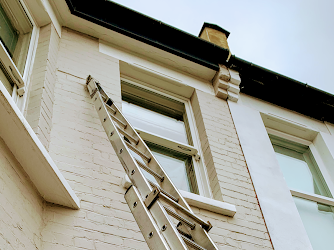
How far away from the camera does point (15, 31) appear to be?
4.45m

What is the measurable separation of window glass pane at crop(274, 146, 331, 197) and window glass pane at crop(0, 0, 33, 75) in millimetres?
3666

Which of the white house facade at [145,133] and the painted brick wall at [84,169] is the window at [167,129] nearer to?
the white house facade at [145,133]

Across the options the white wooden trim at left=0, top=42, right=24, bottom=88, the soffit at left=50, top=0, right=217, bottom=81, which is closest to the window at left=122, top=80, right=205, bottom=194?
the soffit at left=50, top=0, right=217, bottom=81

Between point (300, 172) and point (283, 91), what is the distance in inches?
52.0

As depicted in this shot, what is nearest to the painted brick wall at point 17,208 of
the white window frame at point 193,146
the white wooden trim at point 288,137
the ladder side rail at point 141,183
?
the ladder side rail at point 141,183

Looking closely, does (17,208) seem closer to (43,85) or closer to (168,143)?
(43,85)

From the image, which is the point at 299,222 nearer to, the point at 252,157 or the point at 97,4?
the point at 252,157

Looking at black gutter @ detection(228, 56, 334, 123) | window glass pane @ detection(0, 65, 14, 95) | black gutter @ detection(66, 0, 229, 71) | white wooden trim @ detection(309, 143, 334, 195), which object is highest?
black gutter @ detection(66, 0, 229, 71)

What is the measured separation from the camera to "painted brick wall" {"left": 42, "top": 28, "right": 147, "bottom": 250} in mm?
3020

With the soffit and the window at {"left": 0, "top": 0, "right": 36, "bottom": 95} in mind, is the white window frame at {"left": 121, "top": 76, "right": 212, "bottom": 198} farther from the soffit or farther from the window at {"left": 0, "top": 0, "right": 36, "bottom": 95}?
the window at {"left": 0, "top": 0, "right": 36, "bottom": 95}

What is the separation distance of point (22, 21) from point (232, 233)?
3187 millimetres

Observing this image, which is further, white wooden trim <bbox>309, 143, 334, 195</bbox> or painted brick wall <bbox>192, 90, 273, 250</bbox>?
white wooden trim <bbox>309, 143, 334, 195</bbox>

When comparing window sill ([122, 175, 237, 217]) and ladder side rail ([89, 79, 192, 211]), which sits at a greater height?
window sill ([122, 175, 237, 217])

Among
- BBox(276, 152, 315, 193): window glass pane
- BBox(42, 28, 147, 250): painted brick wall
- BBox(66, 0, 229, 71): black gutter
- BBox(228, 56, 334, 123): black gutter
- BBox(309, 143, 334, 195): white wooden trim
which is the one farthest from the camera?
BBox(228, 56, 334, 123): black gutter
